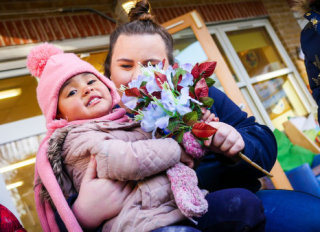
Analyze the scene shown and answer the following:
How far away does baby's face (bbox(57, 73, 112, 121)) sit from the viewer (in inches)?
49.6

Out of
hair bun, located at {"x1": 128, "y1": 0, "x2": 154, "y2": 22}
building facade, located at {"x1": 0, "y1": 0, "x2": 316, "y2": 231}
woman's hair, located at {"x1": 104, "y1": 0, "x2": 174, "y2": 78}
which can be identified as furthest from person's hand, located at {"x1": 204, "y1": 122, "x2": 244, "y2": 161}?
building facade, located at {"x1": 0, "y1": 0, "x2": 316, "y2": 231}

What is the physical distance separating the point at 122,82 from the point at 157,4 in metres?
3.19

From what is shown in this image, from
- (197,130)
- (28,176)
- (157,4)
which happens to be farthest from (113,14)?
(197,130)

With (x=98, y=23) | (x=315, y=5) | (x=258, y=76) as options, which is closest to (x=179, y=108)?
(x=315, y=5)

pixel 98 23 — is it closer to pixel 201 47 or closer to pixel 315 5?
pixel 201 47

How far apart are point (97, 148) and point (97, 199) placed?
17cm

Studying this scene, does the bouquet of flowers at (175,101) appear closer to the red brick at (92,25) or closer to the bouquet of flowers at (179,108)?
the bouquet of flowers at (179,108)

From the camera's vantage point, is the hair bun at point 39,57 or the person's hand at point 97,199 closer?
the person's hand at point 97,199

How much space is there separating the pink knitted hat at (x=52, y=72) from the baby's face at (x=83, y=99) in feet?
0.10

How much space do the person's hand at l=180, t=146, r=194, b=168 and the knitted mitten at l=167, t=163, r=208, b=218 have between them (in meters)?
0.05

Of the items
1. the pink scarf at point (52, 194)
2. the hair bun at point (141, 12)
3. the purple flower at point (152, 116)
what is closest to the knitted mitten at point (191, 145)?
the purple flower at point (152, 116)

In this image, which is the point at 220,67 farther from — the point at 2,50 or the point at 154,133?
the point at 154,133

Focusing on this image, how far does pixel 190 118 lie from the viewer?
1.07 metres

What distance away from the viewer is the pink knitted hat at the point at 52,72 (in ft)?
4.32
